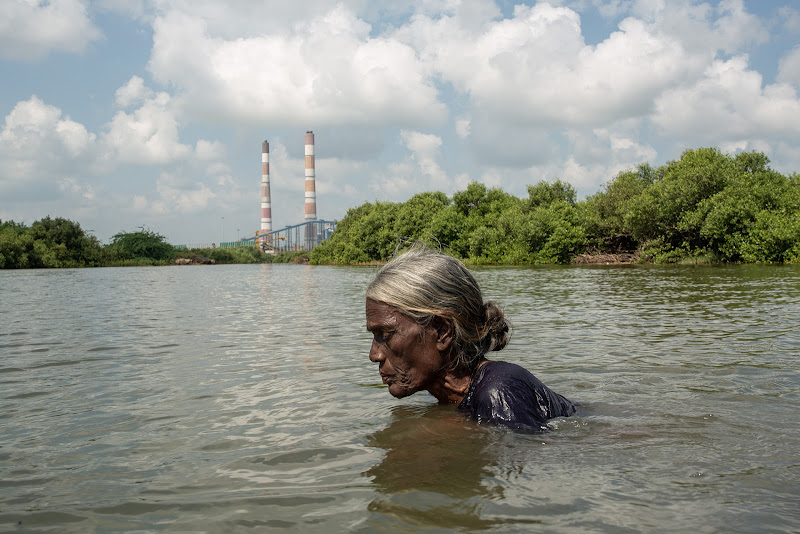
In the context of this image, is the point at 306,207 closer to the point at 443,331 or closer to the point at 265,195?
the point at 265,195

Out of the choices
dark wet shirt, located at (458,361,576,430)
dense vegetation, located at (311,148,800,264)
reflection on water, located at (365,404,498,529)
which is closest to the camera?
reflection on water, located at (365,404,498,529)

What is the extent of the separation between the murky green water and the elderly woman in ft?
0.71

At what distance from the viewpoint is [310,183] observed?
431ft

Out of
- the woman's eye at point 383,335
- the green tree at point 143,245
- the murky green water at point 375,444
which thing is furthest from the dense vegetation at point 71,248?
the woman's eye at point 383,335

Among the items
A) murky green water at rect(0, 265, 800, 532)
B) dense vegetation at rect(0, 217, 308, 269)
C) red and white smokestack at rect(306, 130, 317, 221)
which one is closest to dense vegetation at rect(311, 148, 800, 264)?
murky green water at rect(0, 265, 800, 532)

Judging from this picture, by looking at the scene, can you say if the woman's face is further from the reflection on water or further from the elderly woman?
the reflection on water

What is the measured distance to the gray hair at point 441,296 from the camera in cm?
328

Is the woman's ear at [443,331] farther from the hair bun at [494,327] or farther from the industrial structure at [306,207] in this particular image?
the industrial structure at [306,207]

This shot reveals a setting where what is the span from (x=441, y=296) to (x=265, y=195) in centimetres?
14078

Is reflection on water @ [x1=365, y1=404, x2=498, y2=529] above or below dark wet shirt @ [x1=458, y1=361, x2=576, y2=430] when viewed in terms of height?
below

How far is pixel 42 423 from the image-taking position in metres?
4.35

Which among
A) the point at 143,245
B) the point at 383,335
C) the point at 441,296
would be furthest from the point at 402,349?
the point at 143,245

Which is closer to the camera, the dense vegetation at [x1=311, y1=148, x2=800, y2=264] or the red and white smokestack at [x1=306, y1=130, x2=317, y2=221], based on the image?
the dense vegetation at [x1=311, y1=148, x2=800, y2=264]

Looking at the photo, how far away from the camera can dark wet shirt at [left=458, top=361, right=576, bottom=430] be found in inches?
134
